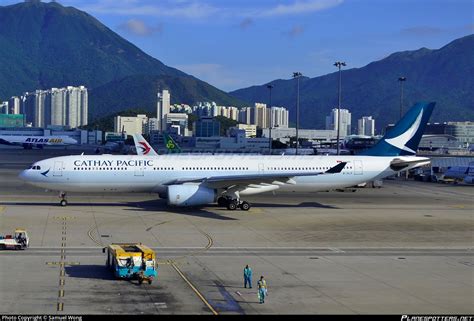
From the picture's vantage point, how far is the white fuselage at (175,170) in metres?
51.0

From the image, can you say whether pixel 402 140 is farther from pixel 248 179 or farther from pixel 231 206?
pixel 231 206

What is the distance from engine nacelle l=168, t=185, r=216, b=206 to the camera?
48.9 m

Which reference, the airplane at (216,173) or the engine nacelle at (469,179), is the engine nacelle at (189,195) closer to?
the airplane at (216,173)

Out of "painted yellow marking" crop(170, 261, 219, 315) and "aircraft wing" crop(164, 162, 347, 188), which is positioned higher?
"aircraft wing" crop(164, 162, 347, 188)

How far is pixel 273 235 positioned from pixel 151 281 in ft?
48.5

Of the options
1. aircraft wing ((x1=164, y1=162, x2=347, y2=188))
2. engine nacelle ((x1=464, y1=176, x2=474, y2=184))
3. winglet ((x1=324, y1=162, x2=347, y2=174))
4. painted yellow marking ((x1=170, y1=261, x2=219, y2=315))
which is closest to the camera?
painted yellow marking ((x1=170, y1=261, x2=219, y2=315))

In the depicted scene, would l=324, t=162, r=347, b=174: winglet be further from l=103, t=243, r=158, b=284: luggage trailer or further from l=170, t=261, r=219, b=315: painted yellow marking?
l=103, t=243, r=158, b=284: luggage trailer

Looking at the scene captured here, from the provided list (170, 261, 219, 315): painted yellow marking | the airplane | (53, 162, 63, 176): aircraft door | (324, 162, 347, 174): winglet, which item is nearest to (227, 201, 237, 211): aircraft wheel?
the airplane

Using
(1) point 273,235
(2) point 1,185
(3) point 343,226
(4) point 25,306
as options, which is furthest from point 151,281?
(2) point 1,185

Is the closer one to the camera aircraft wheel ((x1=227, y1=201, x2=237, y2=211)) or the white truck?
the white truck

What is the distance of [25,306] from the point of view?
73.6ft

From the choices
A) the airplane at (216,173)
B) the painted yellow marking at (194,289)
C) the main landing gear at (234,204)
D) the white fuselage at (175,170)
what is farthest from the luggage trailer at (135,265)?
the main landing gear at (234,204)

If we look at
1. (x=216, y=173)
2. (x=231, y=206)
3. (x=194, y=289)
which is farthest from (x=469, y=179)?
(x=194, y=289)

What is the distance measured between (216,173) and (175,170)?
3439mm
